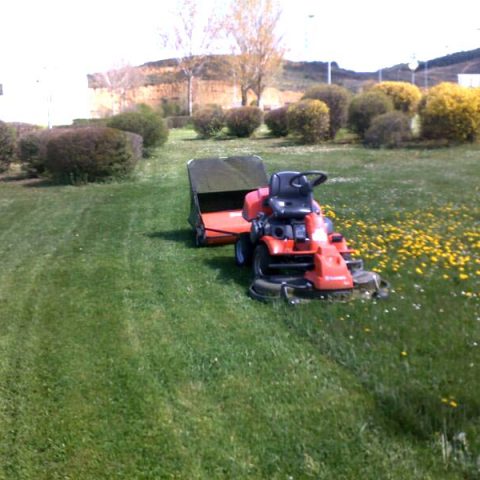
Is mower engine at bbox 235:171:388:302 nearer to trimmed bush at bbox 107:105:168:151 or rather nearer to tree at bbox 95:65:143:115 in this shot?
trimmed bush at bbox 107:105:168:151

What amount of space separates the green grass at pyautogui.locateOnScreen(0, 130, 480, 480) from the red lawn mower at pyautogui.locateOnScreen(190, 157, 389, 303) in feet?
0.68

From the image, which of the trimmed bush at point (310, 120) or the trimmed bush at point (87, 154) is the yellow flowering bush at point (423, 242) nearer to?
the trimmed bush at point (87, 154)

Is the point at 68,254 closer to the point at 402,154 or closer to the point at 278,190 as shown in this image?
the point at 278,190

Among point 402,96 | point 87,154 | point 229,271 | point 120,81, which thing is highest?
point 120,81

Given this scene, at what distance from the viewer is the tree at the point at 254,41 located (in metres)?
45.0

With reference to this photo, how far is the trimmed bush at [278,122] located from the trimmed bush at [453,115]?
286 inches

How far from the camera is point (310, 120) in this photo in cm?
2498

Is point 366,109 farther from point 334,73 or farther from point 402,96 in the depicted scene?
point 334,73

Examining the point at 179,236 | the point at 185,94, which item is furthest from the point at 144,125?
the point at 185,94

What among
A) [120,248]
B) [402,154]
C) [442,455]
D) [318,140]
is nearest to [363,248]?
[120,248]

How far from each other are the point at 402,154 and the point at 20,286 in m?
14.7

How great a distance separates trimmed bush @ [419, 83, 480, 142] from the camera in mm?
20984

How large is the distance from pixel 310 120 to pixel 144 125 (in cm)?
687

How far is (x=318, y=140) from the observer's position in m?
25.4
